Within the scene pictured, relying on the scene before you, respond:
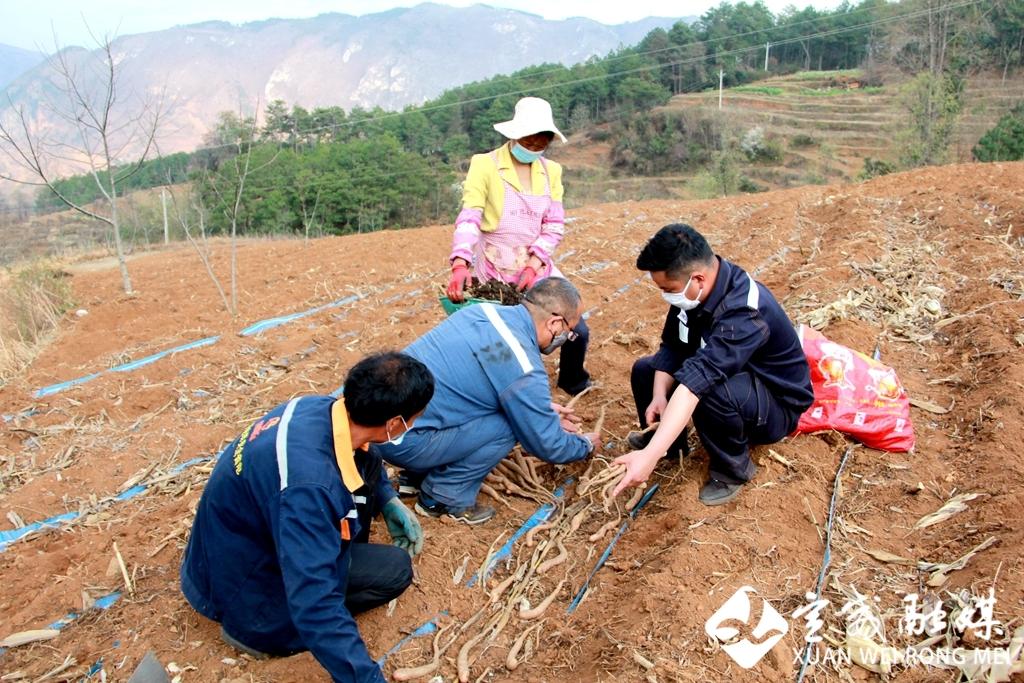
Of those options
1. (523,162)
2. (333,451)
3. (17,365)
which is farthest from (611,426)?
(17,365)

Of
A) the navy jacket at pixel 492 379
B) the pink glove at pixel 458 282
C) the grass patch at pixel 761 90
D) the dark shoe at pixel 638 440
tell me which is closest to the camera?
the navy jacket at pixel 492 379

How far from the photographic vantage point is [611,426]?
386 cm

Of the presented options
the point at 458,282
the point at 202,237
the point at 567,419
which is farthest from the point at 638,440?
the point at 202,237

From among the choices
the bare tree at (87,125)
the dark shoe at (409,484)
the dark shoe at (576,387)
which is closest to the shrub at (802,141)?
the bare tree at (87,125)

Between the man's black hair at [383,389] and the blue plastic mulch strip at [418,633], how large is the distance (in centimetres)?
99

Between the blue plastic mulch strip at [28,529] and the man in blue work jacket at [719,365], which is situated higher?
the man in blue work jacket at [719,365]

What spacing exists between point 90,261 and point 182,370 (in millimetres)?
12182

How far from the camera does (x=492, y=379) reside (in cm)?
278

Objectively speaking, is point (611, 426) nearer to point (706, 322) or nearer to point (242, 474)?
point (706, 322)

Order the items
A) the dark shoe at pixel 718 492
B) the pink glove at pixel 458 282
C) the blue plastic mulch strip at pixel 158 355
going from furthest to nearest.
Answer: the blue plastic mulch strip at pixel 158 355, the pink glove at pixel 458 282, the dark shoe at pixel 718 492

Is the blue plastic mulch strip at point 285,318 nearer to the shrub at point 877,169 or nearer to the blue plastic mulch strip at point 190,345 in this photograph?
the blue plastic mulch strip at point 190,345

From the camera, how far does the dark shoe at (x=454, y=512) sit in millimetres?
3080

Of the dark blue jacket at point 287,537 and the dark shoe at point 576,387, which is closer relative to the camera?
the dark blue jacket at point 287,537

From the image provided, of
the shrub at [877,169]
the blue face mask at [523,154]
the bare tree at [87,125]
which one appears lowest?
the shrub at [877,169]
